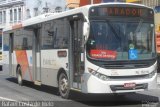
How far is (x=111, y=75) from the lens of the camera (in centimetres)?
1332

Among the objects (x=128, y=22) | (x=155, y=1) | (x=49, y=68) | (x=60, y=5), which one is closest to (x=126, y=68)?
(x=128, y=22)

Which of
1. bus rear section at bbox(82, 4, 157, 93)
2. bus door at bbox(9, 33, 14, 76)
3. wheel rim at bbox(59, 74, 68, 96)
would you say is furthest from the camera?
bus door at bbox(9, 33, 14, 76)

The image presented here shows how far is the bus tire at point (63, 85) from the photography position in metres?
15.1

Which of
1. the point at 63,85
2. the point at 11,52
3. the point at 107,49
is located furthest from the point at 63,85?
the point at 11,52

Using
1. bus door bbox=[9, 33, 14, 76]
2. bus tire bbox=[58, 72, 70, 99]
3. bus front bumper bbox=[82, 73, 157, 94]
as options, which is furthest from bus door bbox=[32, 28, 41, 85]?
bus front bumper bbox=[82, 73, 157, 94]

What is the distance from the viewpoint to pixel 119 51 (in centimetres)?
1353

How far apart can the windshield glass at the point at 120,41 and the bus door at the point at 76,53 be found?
0.61 m

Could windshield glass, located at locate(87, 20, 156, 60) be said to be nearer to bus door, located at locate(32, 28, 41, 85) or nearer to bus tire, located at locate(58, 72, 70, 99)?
bus tire, located at locate(58, 72, 70, 99)

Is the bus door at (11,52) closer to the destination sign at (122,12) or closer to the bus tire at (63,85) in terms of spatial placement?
the bus tire at (63,85)

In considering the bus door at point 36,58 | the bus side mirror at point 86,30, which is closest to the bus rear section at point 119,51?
the bus side mirror at point 86,30

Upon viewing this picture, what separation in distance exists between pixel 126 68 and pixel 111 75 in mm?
525

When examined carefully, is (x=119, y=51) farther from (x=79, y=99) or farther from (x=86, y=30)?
(x=79, y=99)

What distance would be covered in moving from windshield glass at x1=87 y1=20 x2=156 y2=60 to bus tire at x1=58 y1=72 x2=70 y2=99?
2072 mm

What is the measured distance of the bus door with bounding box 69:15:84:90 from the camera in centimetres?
1399
